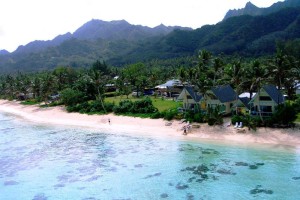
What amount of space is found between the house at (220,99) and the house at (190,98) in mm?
1776

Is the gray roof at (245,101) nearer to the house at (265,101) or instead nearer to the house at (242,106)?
the house at (242,106)

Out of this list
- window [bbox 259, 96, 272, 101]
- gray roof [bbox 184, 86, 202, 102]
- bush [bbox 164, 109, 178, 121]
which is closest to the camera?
window [bbox 259, 96, 272, 101]

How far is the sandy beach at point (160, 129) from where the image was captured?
38469mm

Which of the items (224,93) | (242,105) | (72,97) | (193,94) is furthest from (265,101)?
(72,97)

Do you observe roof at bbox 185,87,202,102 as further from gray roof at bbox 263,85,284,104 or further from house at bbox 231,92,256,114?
gray roof at bbox 263,85,284,104

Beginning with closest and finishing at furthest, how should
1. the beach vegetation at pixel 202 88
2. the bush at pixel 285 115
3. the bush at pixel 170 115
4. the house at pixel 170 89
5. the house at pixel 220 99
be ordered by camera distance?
the bush at pixel 285 115 → the beach vegetation at pixel 202 88 → the house at pixel 220 99 → the bush at pixel 170 115 → the house at pixel 170 89

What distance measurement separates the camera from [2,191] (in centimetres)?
2844

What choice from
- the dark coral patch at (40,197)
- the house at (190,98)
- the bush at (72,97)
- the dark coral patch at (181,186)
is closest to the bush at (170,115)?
the house at (190,98)

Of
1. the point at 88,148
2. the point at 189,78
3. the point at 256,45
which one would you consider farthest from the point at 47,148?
the point at 256,45

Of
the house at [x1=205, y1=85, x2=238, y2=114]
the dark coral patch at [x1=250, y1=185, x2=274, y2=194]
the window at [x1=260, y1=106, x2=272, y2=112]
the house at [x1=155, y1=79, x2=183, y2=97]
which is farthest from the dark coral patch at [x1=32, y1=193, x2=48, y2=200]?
the house at [x1=155, y1=79, x2=183, y2=97]

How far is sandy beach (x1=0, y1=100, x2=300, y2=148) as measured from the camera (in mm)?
38469

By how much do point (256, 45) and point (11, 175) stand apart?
17636 cm

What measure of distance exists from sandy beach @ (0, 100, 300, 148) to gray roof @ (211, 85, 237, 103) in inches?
261

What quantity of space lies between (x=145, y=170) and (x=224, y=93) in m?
24.0
